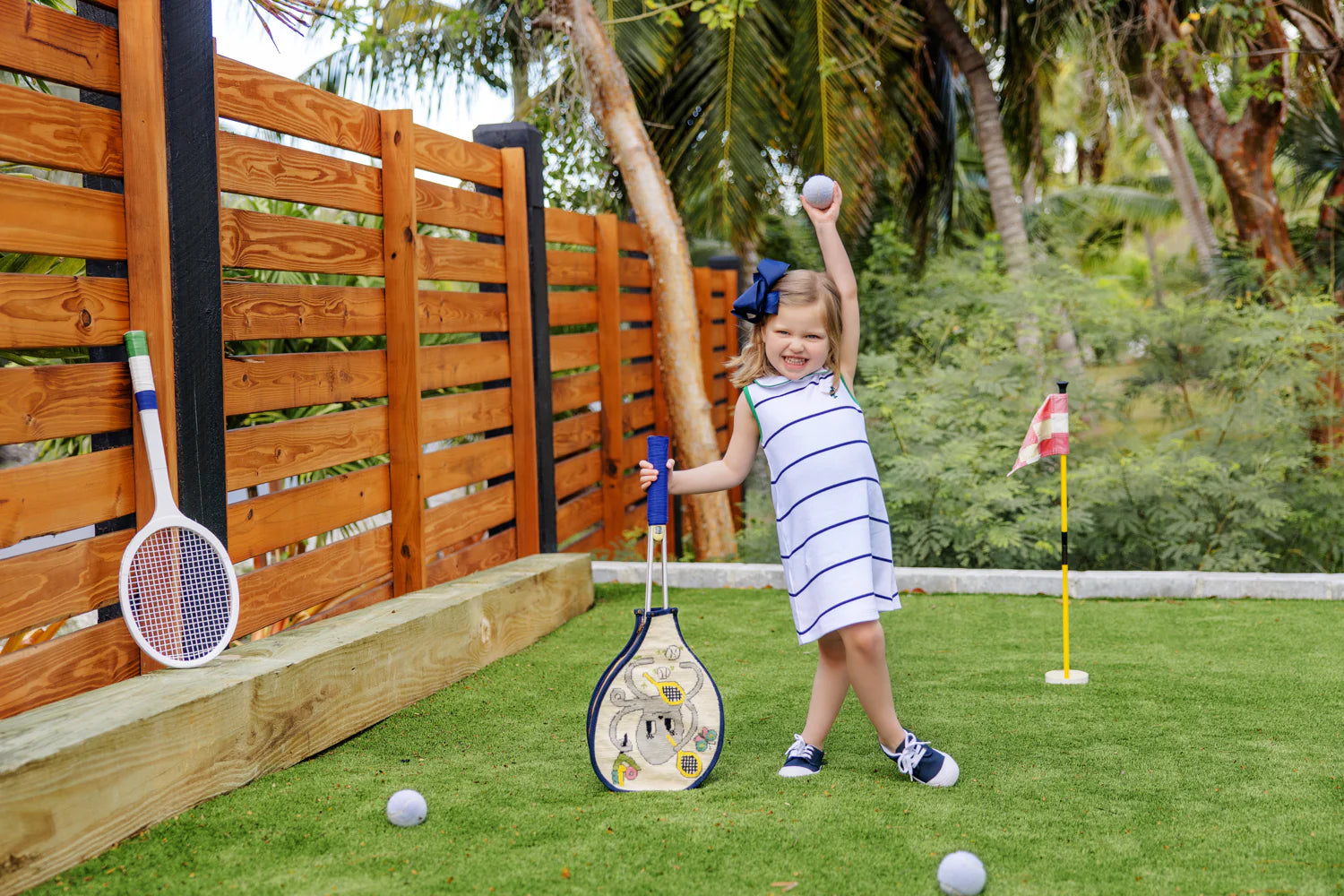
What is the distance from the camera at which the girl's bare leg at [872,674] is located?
10.7 ft

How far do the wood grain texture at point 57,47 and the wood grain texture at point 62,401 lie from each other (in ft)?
2.56

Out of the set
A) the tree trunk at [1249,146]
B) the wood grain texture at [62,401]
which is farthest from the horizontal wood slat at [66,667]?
the tree trunk at [1249,146]

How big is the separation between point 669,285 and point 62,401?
523 centimetres

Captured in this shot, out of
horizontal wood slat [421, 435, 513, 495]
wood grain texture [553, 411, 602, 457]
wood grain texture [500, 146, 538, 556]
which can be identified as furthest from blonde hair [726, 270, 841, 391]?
wood grain texture [553, 411, 602, 457]

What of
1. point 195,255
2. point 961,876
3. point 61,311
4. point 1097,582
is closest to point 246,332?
point 195,255

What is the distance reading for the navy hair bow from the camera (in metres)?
3.38

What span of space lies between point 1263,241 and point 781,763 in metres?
8.45

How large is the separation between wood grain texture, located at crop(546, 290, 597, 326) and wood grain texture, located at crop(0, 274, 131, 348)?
3.27 meters

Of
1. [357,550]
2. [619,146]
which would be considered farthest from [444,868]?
[619,146]

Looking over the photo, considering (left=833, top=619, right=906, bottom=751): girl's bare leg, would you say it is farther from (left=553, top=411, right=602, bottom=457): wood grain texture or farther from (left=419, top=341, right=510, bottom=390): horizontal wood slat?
(left=553, top=411, right=602, bottom=457): wood grain texture

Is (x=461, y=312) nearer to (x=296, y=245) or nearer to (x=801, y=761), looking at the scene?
(x=296, y=245)

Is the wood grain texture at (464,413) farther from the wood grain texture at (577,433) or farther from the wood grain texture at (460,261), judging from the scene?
the wood grain texture at (577,433)

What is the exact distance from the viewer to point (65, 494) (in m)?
3.15

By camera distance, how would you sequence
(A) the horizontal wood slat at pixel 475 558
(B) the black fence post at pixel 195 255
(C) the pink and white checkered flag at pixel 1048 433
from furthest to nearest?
(A) the horizontal wood slat at pixel 475 558, (C) the pink and white checkered flag at pixel 1048 433, (B) the black fence post at pixel 195 255
